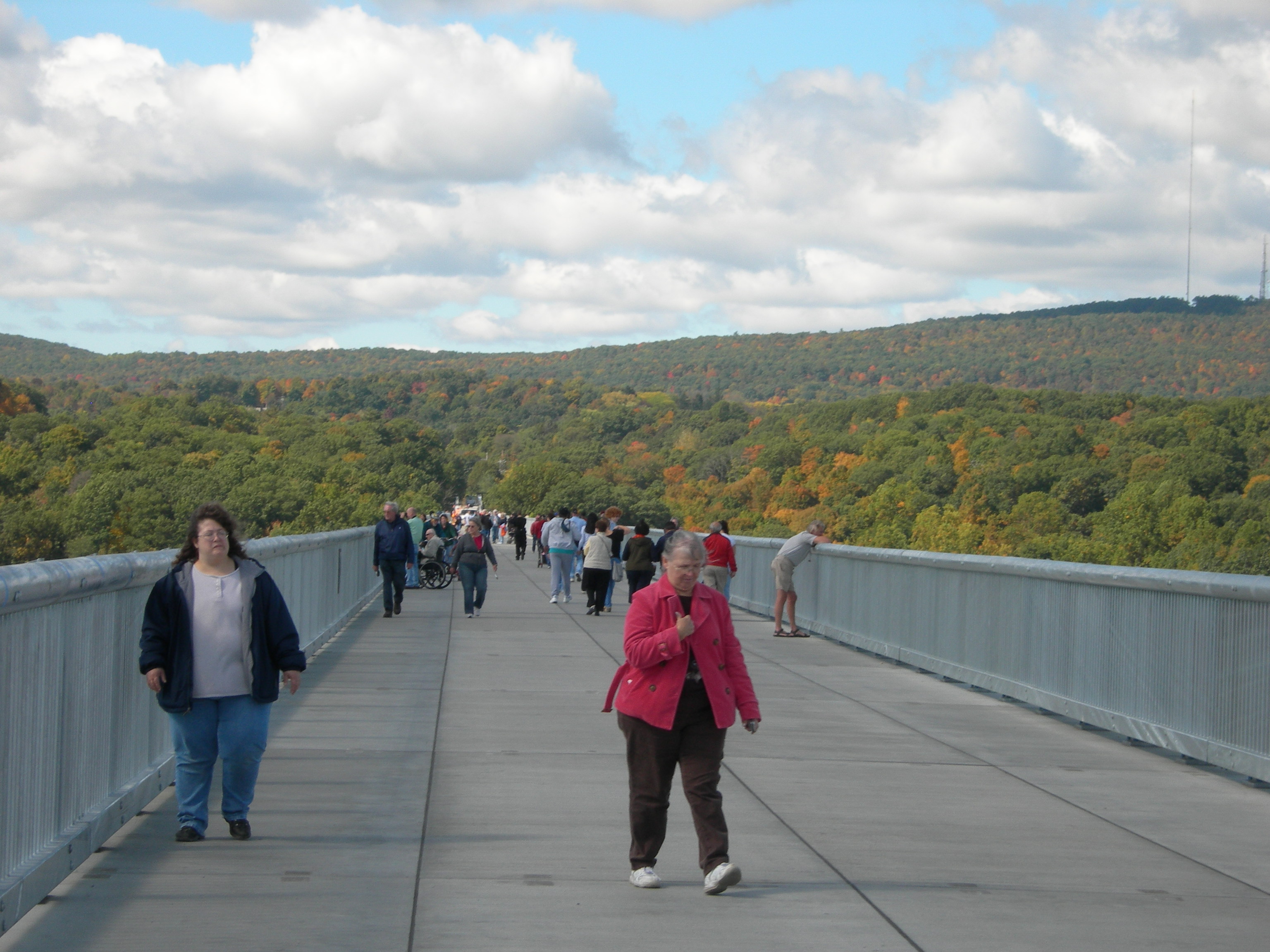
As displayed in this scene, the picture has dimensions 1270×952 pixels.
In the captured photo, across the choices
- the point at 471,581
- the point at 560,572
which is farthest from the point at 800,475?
the point at 471,581

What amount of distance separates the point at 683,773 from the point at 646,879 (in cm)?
43

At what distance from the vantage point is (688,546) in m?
5.89

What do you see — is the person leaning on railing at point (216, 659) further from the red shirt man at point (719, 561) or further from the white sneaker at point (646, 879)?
the red shirt man at point (719, 561)

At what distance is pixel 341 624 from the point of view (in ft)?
63.5

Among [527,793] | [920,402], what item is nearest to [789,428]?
[920,402]

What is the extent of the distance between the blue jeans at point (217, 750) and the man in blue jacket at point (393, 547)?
13746 mm

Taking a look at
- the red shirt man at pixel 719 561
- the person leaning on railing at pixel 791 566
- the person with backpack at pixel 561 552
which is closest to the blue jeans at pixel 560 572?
the person with backpack at pixel 561 552

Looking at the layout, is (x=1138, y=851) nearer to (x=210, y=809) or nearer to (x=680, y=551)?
(x=680, y=551)

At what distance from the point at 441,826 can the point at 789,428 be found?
165 metres

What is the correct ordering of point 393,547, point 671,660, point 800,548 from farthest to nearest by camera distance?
point 393,547 < point 800,548 < point 671,660

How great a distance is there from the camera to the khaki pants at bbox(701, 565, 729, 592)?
19.3 meters

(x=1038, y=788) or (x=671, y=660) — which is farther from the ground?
(x=671, y=660)

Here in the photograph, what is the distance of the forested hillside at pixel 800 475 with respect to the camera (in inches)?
4102

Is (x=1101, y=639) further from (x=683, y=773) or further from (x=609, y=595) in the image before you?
(x=609, y=595)
